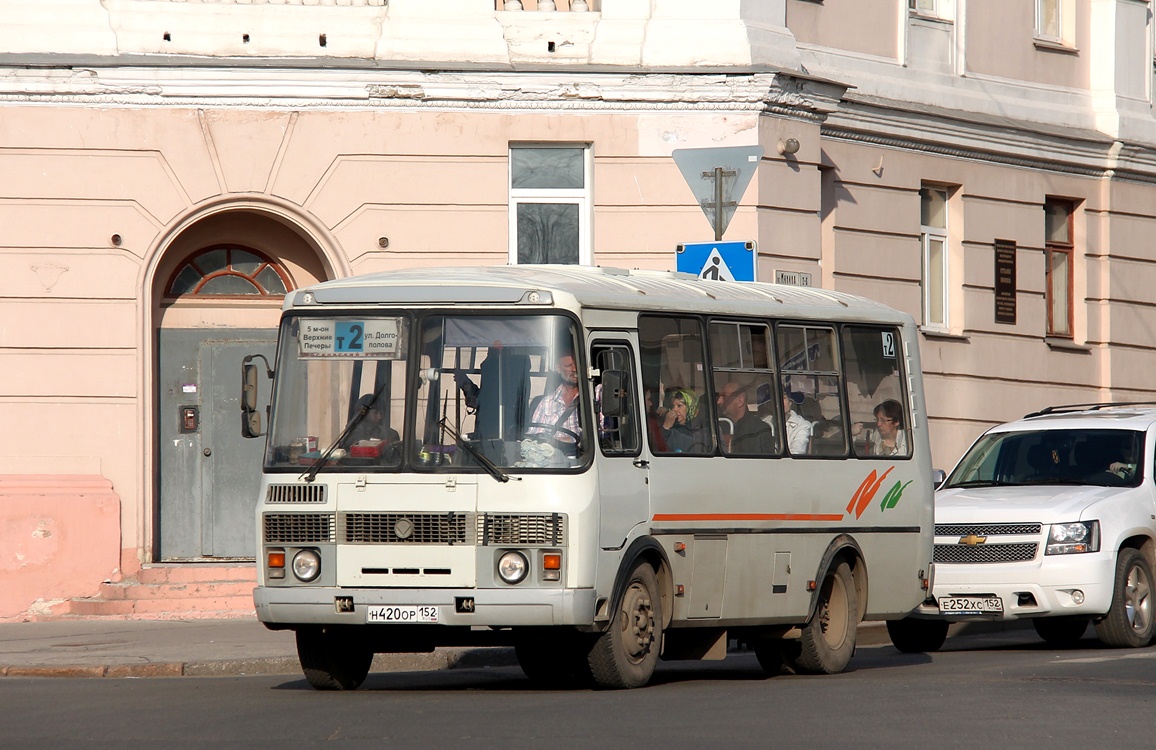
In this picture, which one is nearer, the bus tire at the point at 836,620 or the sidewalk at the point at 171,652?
the bus tire at the point at 836,620

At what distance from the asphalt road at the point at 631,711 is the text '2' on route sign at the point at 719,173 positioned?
4134mm

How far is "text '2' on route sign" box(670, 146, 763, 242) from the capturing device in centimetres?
1584

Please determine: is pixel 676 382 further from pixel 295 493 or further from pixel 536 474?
pixel 295 493

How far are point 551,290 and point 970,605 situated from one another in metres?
5.37

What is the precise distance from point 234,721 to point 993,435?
888 centimetres

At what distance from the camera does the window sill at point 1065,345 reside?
80.7ft

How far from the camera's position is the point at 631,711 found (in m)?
10.3

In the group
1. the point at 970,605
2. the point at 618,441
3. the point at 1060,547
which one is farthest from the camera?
the point at 970,605

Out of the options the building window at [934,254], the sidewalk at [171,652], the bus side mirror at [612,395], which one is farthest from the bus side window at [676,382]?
the building window at [934,254]

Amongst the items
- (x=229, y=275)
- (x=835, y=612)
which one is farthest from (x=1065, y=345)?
(x=835, y=612)

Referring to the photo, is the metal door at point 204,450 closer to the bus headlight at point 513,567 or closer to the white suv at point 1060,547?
the white suv at point 1060,547

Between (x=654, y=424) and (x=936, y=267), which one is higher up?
(x=936, y=267)

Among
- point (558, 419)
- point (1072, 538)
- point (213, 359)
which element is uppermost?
point (213, 359)

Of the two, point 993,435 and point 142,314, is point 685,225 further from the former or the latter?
point 142,314
